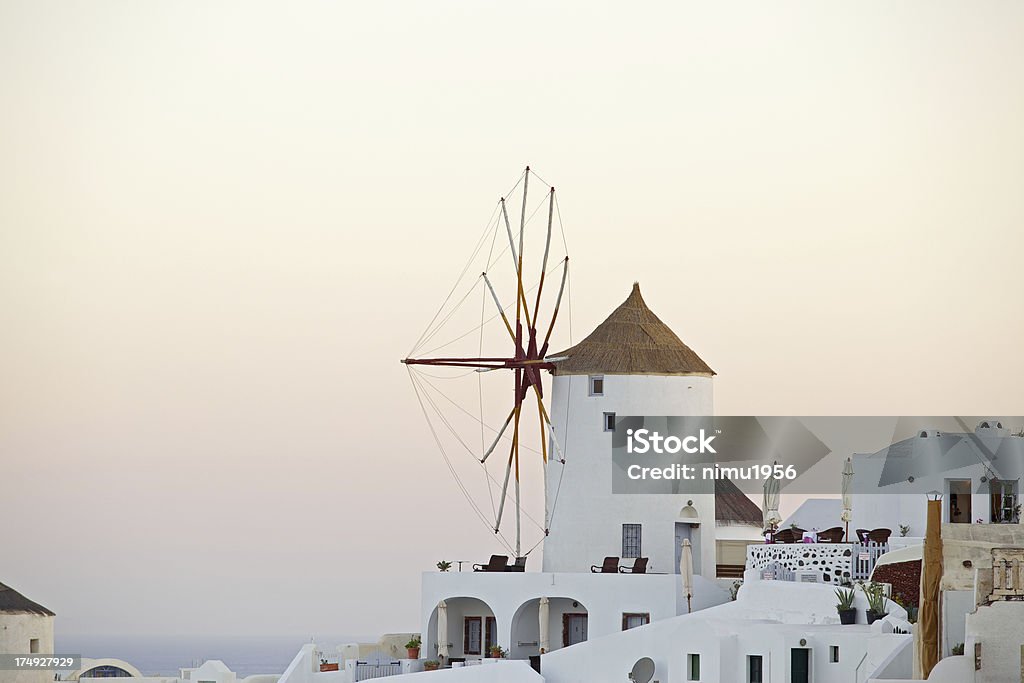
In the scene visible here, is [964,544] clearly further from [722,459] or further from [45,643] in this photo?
[45,643]

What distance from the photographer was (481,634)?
42.0 m

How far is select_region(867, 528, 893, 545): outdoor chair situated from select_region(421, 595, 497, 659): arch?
8.15 meters

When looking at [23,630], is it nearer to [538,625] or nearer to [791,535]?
[538,625]

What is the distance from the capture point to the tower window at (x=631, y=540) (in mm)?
41938

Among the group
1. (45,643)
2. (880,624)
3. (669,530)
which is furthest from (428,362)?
(880,624)

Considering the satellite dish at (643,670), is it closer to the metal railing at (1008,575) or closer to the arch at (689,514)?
the arch at (689,514)

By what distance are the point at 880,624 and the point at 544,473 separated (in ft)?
35.2

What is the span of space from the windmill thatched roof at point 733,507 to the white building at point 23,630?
17.0 meters

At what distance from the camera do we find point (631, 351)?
140ft

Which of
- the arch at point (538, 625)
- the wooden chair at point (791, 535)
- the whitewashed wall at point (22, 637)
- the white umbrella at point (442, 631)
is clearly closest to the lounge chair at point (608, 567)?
the arch at point (538, 625)

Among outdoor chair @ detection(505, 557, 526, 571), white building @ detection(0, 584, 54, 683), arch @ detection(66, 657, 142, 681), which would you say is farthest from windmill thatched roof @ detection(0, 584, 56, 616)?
outdoor chair @ detection(505, 557, 526, 571)

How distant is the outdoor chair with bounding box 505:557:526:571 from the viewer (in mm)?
41969

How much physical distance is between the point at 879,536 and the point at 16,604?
651 inches

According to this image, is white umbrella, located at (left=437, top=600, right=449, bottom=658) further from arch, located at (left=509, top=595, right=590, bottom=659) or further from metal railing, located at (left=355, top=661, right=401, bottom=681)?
arch, located at (left=509, top=595, right=590, bottom=659)
